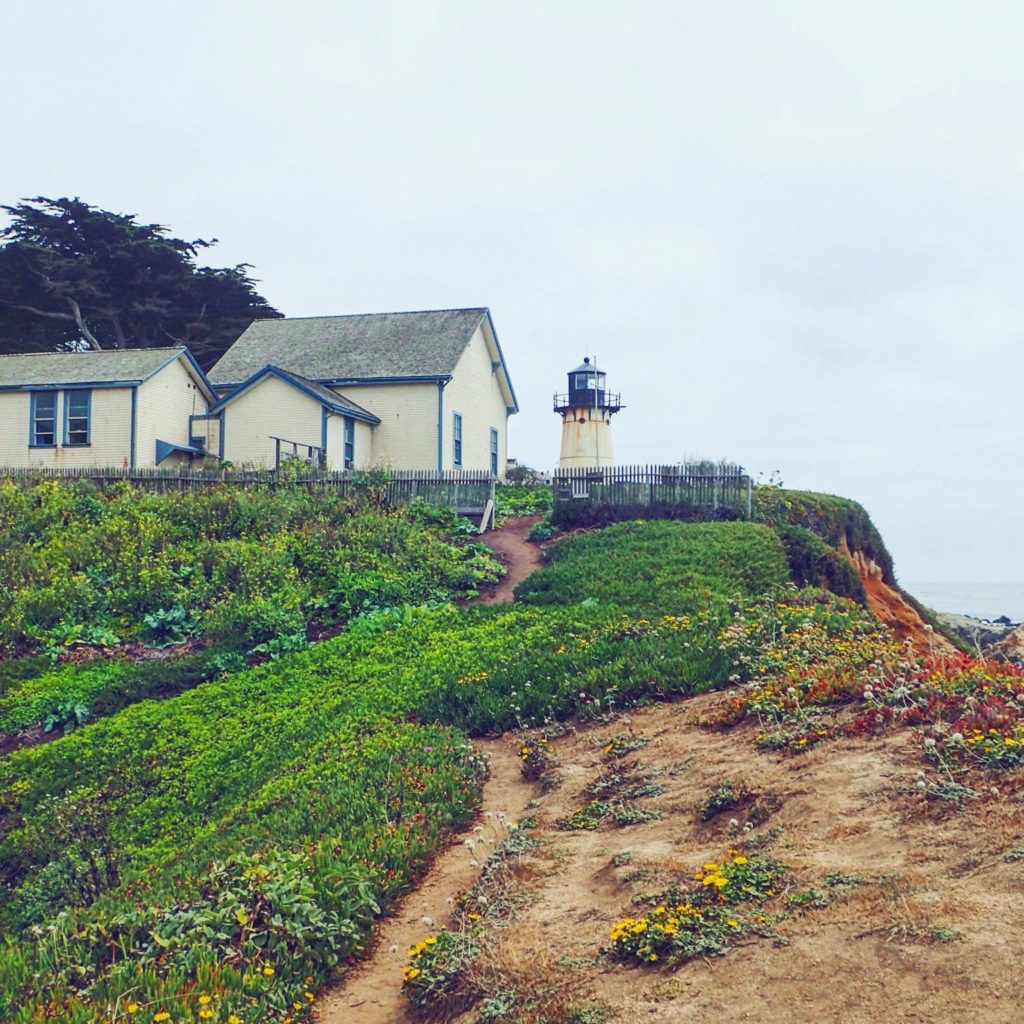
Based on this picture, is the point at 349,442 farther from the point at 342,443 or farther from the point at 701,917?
the point at 701,917

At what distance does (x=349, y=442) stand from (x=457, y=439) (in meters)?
4.00

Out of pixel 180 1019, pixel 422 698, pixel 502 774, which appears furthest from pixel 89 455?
pixel 180 1019

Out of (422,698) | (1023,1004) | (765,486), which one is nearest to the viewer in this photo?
(1023,1004)

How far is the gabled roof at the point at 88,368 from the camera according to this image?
1220 inches

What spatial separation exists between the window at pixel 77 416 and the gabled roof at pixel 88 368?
16.2 inches

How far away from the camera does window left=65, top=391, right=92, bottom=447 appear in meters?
31.1

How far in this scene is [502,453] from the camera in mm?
39531

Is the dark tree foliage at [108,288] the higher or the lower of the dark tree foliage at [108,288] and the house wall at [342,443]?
the higher

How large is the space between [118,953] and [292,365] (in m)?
29.9

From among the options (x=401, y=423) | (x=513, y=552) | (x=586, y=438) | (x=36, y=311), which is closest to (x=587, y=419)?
(x=586, y=438)

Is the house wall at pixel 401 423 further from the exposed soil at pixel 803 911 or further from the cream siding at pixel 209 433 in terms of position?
the exposed soil at pixel 803 911

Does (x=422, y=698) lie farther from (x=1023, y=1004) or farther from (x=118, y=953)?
(x=1023, y=1004)

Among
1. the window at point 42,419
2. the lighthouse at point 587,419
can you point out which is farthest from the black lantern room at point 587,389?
the window at point 42,419

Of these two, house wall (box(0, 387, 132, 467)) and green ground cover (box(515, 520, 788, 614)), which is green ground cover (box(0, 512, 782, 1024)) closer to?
green ground cover (box(515, 520, 788, 614))
